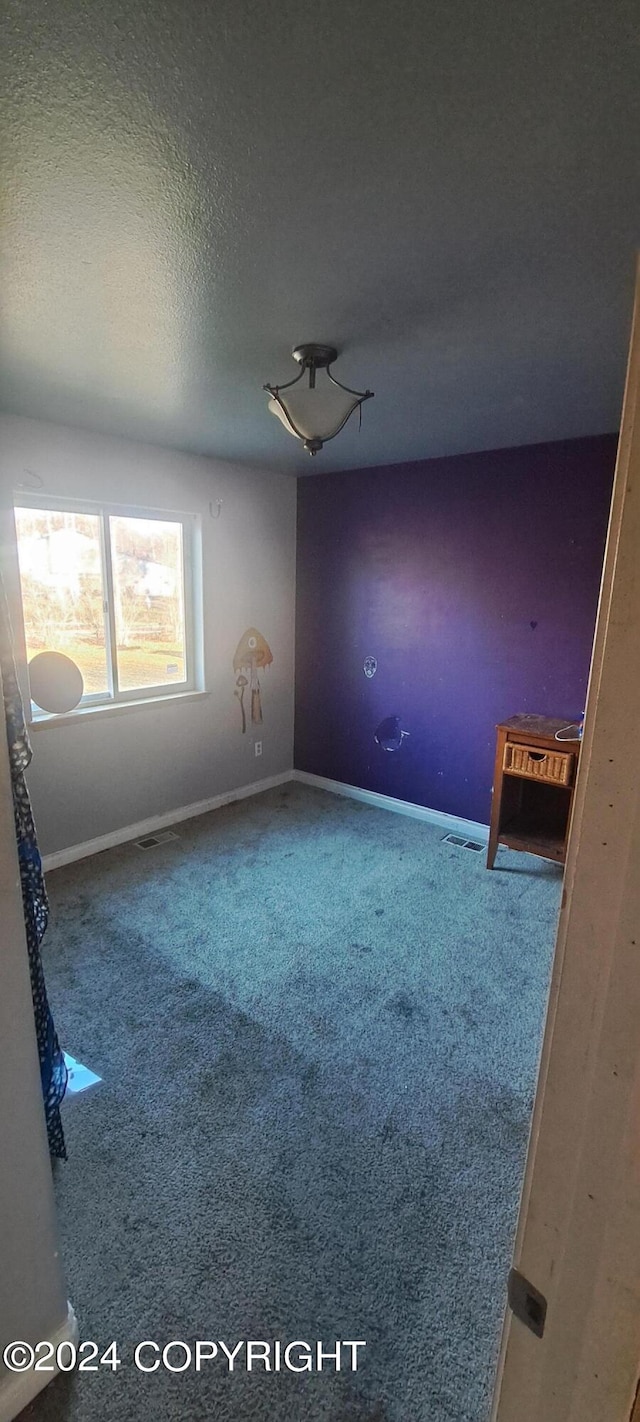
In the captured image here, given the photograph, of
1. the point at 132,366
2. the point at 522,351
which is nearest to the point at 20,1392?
the point at 132,366

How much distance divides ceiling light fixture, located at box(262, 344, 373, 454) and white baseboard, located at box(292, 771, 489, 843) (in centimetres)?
255

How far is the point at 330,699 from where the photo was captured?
433cm

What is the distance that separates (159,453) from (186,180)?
234 cm

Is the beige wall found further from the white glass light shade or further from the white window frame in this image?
the white glass light shade

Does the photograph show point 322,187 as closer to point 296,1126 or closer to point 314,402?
point 314,402

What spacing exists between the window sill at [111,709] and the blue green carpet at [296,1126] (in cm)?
81

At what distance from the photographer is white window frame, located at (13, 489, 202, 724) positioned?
9.86ft

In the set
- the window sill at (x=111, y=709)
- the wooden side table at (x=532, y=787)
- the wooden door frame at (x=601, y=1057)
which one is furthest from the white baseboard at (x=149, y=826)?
the wooden door frame at (x=601, y=1057)

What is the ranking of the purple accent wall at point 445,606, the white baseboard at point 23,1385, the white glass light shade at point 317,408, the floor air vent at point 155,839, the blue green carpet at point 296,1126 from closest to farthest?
the white baseboard at point 23,1385, the blue green carpet at point 296,1126, the white glass light shade at point 317,408, the purple accent wall at point 445,606, the floor air vent at point 155,839

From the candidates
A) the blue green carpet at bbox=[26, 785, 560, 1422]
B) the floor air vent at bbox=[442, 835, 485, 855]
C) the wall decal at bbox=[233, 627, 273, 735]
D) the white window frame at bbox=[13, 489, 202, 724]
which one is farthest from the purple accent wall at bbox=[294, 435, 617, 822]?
the blue green carpet at bbox=[26, 785, 560, 1422]

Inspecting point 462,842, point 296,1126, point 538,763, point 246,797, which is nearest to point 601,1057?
point 296,1126

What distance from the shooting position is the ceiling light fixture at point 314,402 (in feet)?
5.89

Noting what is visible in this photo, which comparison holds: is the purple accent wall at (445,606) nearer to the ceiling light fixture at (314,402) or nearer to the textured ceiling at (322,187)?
the textured ceiling at (322,187)

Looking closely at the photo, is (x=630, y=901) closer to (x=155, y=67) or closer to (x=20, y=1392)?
(x=155, y=67)
